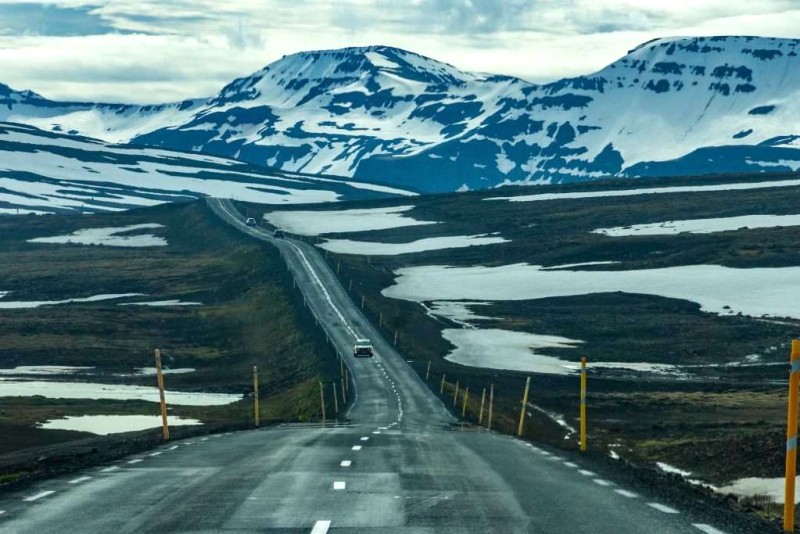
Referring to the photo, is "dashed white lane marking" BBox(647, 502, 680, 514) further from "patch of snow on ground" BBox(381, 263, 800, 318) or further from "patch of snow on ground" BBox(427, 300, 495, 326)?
"patch of snow on ground" BBox(381, 263, 800, 318)

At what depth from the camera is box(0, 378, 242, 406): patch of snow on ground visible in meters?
73.6

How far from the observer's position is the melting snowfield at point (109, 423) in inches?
2101

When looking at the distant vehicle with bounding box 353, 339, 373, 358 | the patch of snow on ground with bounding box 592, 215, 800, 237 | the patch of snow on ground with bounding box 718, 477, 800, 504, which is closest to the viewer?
the patch of snow on ground with bounding box 718, 477, 800, 504

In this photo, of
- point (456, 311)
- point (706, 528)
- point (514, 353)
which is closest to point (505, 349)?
point (514, 353)

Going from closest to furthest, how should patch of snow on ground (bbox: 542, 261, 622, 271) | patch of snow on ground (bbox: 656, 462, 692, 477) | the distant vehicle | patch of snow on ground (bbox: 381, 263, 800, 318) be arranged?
patch of snow on ground (bbox: 656, 462, 692, 477) < the distant vehicle < patch of snow on ground (bbox: 381, 263, 800, 318) < patch of snow on ground (bbox: 542, 261, 622, 271)

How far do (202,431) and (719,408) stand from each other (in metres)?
33.3

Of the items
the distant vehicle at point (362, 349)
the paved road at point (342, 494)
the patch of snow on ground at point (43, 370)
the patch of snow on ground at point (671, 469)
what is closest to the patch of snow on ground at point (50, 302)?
the patch of snow on ground at point (43, 370)

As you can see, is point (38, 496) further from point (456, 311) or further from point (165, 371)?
point (456, 311)

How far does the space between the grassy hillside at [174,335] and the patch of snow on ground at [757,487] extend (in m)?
20.6

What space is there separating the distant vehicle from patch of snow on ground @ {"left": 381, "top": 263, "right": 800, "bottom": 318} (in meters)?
43.2

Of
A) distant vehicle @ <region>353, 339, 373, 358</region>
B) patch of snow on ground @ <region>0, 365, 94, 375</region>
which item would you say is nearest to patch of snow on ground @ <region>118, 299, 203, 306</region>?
patch of snow on ground @ <region>0, 365, 94, 375</region>

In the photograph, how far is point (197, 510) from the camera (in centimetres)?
1636

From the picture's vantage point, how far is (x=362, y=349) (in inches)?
3563

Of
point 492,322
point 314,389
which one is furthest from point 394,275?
point 314,389
